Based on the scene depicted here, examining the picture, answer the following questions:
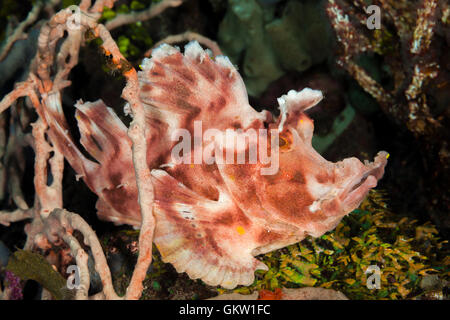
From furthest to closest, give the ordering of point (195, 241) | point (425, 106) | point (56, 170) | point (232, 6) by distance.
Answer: point (232, 6)
point (425, 106)
point (56, 170)
point (195, 241)

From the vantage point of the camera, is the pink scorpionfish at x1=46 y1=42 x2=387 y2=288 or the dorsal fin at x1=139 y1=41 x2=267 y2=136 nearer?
the pink scorpionfish at x1=46 y1=42 x2=387 y2=288

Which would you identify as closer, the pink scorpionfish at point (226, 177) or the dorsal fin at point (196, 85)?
the pink scorpionfish at point (226, 177)

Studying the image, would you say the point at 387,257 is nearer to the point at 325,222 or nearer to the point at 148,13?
the point at 325,222

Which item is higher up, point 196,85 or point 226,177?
point 196,85

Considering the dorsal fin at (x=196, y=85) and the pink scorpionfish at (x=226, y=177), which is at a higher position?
the dorsal fin at (x=196, y=85)

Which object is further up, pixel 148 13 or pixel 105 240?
pixel 148 13

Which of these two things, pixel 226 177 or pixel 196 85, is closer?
pixel 226 177

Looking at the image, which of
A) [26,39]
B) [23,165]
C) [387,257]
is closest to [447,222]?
[387,257]

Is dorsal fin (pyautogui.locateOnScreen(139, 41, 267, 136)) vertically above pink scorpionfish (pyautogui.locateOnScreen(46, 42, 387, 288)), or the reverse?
dorsal fin (pyautogui.locateOnScreen(139, 41, 267, 136))
